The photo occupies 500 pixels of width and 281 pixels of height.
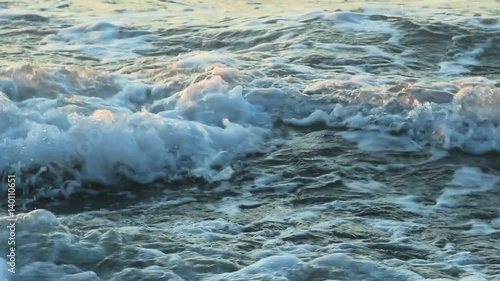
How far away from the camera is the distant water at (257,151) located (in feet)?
14.4

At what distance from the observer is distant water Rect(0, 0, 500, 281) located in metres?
4.38

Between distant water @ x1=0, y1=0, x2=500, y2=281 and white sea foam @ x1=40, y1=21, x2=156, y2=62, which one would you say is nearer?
distant water @ x1=0, y1=0, x2=500, y2=281

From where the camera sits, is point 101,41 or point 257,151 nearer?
point 257,151

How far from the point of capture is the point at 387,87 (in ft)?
23.4

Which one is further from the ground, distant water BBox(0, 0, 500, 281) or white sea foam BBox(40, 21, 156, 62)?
distant water BBox(0, 0, 500, 281)

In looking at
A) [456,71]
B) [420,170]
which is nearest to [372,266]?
[420,170]

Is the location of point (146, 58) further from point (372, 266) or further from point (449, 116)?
point (372, 266)

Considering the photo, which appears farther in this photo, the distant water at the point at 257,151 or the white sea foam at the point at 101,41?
the white sea foam at the point at 101,41

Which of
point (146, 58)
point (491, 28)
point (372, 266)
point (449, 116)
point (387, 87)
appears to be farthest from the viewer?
point (491, 28)

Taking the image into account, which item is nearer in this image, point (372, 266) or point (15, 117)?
point (372, 266)

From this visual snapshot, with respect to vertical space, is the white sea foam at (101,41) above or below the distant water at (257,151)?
below

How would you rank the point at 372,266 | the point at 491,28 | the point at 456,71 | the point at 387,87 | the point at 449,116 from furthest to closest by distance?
the point at 491,28, the point at 456,71, the point at 387,87, the point at 449,116, the point at 372,266

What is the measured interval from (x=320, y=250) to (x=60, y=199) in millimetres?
1634

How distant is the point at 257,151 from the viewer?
6.07 meters
